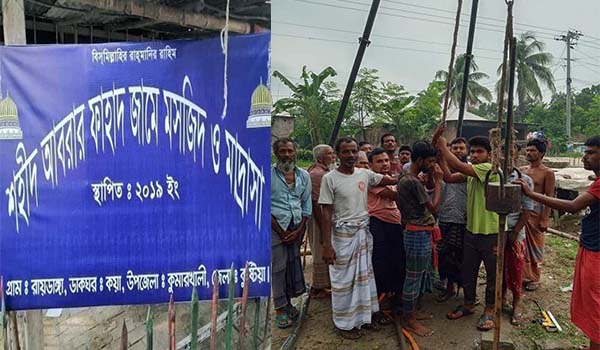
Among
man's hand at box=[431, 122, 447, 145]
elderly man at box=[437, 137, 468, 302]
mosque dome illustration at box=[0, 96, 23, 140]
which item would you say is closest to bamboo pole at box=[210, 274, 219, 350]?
mosque dome illustration at box=[0, 96, 23, 140]

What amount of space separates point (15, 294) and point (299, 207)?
2128 mm

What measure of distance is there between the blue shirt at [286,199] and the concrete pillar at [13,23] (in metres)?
1.98

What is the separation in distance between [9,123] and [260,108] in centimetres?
127

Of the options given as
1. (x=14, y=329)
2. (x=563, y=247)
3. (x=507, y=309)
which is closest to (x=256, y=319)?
(x=14, y=329)

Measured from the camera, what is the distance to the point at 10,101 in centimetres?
237

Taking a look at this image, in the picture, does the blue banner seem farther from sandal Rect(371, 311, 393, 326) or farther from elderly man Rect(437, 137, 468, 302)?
elderly man Rect(437, 137, 468, 302)

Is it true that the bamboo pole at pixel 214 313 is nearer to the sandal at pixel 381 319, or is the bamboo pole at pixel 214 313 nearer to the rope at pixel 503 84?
the rope at pixel 503 84

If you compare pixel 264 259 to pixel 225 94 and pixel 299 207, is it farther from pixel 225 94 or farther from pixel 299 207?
pixel 299 207

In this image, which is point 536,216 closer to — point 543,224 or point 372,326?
point 543,224

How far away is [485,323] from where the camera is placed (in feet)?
12.8

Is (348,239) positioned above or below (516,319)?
above

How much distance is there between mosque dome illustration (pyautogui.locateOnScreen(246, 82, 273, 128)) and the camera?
2271 mm

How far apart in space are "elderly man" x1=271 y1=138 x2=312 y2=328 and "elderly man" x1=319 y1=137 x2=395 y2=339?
0.25 meters

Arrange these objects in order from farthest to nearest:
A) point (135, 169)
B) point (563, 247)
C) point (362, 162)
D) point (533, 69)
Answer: point (533, 69) → point (563, 247) → point (362, 162) → point (135, 169)
